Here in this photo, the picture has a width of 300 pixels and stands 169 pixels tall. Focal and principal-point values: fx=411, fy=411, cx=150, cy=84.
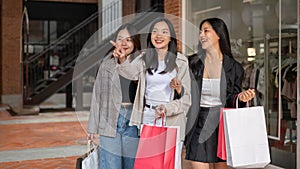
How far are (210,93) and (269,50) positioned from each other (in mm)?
2740

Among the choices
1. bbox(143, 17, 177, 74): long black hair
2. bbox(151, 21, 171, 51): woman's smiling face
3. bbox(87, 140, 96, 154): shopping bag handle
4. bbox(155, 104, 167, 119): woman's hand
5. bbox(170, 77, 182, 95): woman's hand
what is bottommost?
bbox(87, 140, 96, 154): shopping bag handle

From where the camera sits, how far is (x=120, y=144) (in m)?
2.99

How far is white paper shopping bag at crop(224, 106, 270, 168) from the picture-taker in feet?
8.84

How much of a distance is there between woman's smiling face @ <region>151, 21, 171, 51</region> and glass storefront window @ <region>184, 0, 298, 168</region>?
2.10 m

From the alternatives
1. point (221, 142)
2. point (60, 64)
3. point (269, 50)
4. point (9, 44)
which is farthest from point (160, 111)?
point (60, 64)

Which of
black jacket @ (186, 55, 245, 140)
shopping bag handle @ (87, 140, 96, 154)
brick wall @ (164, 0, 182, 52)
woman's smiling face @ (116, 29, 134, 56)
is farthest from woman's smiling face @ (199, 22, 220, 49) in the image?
brick wall @ (164, 0, 182, 52)

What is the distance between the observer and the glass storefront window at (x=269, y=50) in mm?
4695

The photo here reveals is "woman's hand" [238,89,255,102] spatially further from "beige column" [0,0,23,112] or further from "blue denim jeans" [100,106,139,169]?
"beige column" [0,0,23,112]

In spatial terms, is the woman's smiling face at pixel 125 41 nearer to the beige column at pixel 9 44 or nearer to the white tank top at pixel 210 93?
the white tank top at pixel 210 93

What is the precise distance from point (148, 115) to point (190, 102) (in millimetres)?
308

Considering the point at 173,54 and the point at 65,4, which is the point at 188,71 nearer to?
the point at 173,54

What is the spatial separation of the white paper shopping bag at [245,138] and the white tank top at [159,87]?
1.39 ft

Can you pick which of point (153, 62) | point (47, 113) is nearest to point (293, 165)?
point (153, 62)

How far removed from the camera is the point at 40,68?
44.8 feet
